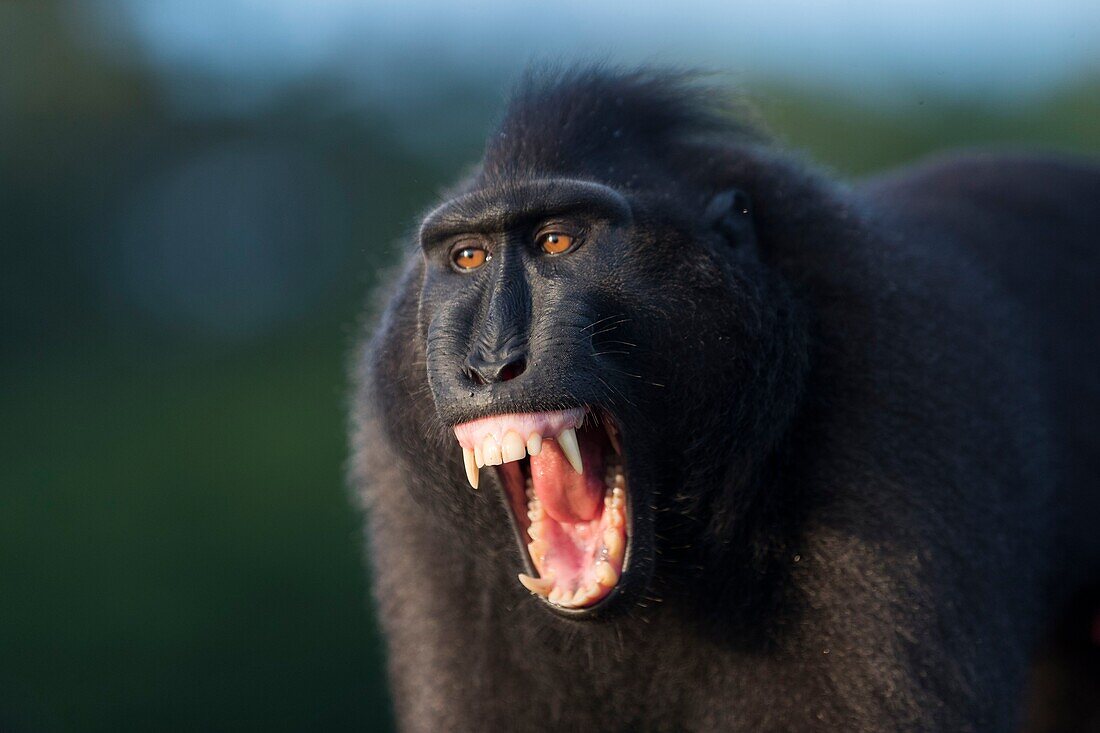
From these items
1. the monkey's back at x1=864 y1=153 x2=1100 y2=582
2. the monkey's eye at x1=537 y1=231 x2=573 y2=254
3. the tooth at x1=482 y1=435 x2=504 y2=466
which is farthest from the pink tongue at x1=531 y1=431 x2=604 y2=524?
the monkey's back at x1=864 y1=153 x2=1100 y2=582

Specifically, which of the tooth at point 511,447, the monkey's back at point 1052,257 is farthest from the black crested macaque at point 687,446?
the monkey's back at point 1052,257

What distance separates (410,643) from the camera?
505 cm

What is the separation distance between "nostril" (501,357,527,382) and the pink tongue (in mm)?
416

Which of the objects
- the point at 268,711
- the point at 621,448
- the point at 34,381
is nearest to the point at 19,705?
the point at 268,711

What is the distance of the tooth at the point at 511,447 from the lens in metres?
3.78

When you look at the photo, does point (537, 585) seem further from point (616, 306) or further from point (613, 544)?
point (616, 306)

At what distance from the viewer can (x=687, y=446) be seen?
14.0 ft

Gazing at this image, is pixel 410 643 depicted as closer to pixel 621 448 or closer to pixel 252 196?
pixel 621 448

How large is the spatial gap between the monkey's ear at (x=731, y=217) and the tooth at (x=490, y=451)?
1.10 metres

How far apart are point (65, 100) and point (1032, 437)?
17.1m

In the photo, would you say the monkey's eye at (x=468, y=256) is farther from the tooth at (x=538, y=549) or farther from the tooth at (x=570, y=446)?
the tooth at (x=538, y=549)

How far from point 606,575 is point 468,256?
1.08m

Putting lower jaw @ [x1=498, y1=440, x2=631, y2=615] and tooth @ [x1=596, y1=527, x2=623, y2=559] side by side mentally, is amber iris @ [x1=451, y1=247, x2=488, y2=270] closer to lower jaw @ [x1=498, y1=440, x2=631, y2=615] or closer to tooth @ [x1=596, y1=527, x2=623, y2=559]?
lower jaw @ [x1=498, y1=440, x2=631, y2=615]

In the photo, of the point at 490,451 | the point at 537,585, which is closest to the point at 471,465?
the point at 490,451
